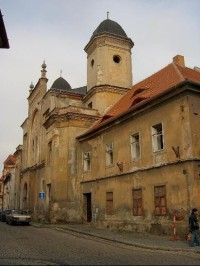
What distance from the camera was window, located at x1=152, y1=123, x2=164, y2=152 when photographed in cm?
1872

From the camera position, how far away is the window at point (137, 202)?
63.6ft

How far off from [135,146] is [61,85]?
17988 mm

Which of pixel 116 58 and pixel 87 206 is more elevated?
pixel 116 58

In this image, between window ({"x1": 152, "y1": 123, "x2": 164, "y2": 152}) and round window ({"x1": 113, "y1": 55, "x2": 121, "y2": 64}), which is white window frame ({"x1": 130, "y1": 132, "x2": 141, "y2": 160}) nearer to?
window ({"x1": 152, "y1": 123, "x2": 164, "y2": 152})

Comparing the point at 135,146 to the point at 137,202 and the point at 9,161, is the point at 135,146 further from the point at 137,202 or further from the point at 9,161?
the point at 9,161

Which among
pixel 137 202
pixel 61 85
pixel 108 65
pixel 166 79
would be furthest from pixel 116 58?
pixel 137 202

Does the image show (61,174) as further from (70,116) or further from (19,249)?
(19,249)

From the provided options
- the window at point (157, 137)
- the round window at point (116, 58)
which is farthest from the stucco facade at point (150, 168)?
the round window at point (116, 58)

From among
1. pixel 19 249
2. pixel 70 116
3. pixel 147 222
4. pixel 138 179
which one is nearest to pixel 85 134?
pixel 70 116

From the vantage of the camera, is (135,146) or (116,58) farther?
(116,58)

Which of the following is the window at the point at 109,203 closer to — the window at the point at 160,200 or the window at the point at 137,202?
the window at the point at 137,202

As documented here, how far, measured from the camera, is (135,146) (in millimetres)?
20719

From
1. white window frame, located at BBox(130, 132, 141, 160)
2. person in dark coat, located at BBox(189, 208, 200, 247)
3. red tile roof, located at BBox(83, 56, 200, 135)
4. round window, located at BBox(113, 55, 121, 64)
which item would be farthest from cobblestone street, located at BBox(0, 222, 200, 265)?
round window, located at BBox(113, 55, 121, 64)

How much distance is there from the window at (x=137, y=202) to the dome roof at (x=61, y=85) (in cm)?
1882
